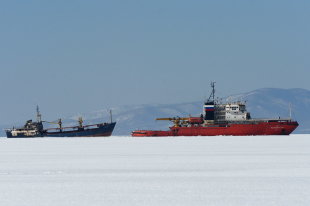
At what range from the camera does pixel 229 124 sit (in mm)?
132125

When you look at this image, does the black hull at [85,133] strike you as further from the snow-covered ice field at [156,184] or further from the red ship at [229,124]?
the snow-covered ice field at [156,184]

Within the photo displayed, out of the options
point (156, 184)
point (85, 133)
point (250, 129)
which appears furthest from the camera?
point (85, 133)

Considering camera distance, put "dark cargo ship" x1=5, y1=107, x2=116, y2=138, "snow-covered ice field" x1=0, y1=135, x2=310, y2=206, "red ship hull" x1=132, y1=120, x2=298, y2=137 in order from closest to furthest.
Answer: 1. "snow-covered ice field" x1=0, y1=135, x2=310, y2=206
2. "red ship hull" x1=132, y1=120, x2=298, y2=137
3. "dark cargo ship" x1=5, y1=107, x2=116, y2=138

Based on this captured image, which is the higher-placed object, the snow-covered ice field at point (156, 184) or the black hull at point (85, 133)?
the black hull at point (85, 133)

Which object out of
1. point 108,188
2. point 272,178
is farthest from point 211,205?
point 272,178

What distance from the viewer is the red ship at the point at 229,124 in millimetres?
130000

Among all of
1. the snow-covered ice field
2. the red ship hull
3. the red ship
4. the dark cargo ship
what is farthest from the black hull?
the snow-covered ice field

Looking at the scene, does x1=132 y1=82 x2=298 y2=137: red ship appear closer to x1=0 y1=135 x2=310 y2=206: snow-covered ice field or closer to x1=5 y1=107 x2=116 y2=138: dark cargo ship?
x1=5 y1=107 x2=116 y2=138: dark cargo ship

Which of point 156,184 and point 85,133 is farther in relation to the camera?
point 85,133

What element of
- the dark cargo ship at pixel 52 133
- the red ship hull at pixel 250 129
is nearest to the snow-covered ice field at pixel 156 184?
the red ship hull at pixel 250 129

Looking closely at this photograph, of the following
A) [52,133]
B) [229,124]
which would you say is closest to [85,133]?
[52,133]

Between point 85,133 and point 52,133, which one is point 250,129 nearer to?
point 85,133

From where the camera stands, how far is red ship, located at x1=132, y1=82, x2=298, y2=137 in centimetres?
13000

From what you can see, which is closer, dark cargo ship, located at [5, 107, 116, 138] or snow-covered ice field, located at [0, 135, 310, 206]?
snow-covered ice field, located at [0, 135, 310, 206]
